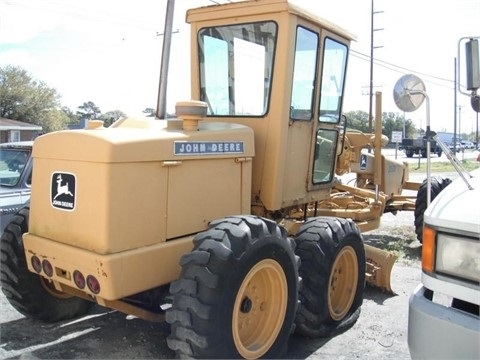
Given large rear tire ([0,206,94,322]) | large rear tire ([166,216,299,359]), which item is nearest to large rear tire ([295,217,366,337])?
large rear tire ([166,216,299,359])

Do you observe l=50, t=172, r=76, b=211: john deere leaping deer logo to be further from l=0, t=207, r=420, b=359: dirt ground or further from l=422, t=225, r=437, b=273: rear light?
l=422, t=225, r=437, b=273: rear light

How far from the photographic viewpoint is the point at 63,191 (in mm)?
3340

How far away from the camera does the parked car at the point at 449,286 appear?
219 centimetres

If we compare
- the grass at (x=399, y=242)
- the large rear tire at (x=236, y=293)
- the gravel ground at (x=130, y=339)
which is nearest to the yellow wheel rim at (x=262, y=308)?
the large rear tire at (x=236, y=293)

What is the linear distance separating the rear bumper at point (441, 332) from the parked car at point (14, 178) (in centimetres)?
528

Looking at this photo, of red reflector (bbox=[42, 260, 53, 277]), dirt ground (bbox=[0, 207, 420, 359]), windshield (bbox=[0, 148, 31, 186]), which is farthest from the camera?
windshield (bbox=[0, 148, 31, 186])

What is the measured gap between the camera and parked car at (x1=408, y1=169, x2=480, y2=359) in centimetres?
219

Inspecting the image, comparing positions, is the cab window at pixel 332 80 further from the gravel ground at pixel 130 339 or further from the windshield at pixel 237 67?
the gravel ground at pixel 130 339

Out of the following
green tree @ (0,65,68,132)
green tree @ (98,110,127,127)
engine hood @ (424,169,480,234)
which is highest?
green tree @ (0,65,68,132)

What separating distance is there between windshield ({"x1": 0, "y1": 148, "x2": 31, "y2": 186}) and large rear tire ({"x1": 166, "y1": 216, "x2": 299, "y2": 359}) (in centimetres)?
447

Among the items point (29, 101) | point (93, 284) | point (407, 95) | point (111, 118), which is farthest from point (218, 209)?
point (29, 101)

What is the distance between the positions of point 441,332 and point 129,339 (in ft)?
8.47

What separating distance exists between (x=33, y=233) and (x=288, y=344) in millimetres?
2170

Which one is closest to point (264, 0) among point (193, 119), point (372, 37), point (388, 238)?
point (193, 119)
